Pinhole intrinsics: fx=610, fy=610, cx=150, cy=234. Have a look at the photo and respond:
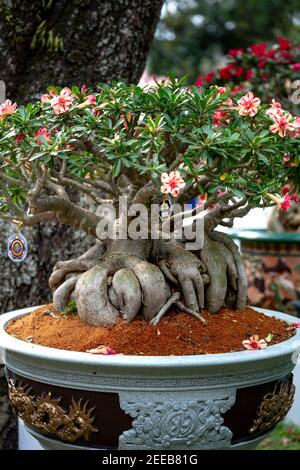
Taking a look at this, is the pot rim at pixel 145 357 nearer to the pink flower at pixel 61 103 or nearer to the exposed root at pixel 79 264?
the exposed root at pixel 79 264

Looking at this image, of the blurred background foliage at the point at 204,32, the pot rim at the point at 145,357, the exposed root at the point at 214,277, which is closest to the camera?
the pot rim at the point at 145,357

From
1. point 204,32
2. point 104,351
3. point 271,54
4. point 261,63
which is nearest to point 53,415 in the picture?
point 104,351

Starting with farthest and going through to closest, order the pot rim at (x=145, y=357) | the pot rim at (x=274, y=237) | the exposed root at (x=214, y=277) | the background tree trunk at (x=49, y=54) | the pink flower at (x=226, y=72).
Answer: the pot rim at (x=274, y=237) → the pink flower at (x=226, y=72) → the background tree trunk at (x=49, y=54) → the exposed root at (x=214, y=277) → the pot rim at (x=145, y=357)

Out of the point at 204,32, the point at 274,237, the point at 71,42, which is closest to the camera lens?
the point at 71,42

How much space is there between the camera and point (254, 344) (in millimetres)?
1635

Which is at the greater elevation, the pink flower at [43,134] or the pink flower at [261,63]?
the pink flower at [261,63]

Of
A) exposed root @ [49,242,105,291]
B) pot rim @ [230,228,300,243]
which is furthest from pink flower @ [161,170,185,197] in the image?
pot rim @ [230,228,300,243]

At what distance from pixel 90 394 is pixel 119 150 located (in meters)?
0.63

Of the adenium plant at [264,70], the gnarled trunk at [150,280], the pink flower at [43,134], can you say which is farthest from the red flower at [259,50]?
the pink flower at [43,134]

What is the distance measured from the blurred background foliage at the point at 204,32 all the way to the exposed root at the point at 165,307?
7739 millimetres

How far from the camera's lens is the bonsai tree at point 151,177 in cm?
161

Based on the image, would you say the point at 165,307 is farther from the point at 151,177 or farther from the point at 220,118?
the point at 220,118

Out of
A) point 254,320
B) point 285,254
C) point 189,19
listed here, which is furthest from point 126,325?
point 189,19

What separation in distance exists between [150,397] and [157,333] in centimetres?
22
